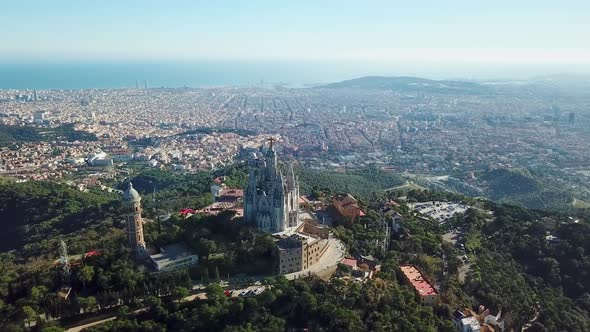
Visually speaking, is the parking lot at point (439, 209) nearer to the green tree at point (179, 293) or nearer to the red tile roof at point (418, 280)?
the red tile roof at point (418, 280)

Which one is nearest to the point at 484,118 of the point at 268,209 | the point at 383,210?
the point at 383,210

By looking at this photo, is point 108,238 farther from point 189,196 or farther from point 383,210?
point 383,210

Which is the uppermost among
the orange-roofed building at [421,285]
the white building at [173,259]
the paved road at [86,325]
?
the white building at [173,259]

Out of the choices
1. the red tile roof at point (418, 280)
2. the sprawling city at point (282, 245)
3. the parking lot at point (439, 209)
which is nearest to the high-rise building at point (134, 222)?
the sprawling city at point (282, 245)

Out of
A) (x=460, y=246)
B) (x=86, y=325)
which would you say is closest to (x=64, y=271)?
(x=86, y=325)

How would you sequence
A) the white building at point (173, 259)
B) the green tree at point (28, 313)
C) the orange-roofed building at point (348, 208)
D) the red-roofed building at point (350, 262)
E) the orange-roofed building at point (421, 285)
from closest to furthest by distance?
the green tree at point (28, 313), the orange-roofed building at point (421, 285), the white building at point (173, 259), the red-roofed building at point (350, 262), the orange-roofed building at point (348, 208)

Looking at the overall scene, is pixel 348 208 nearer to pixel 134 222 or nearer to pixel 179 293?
pixel 134 222
